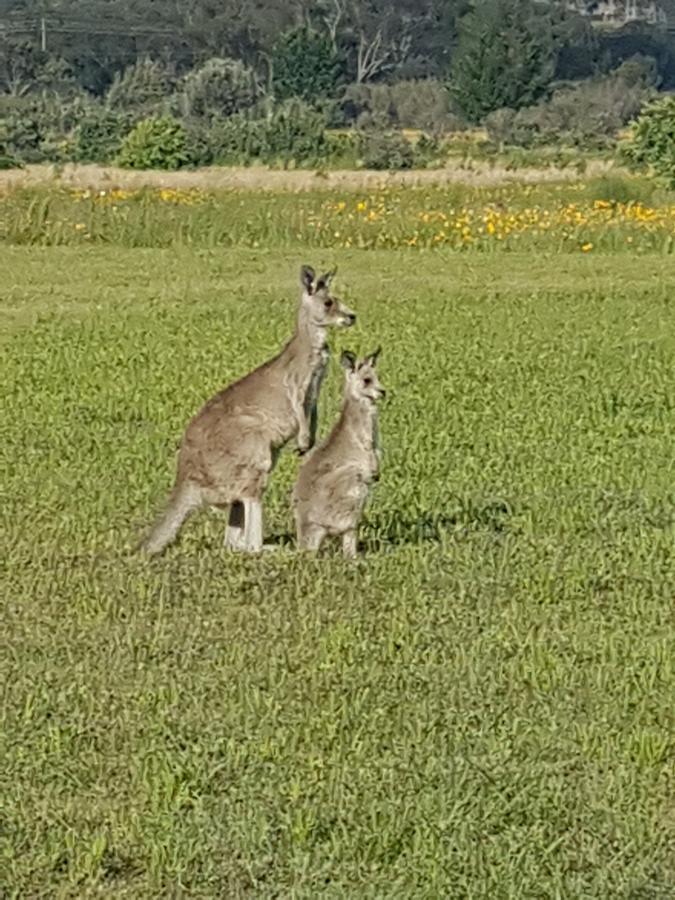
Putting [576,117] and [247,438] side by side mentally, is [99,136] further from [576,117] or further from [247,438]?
[247,438]

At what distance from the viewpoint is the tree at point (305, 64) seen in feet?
286

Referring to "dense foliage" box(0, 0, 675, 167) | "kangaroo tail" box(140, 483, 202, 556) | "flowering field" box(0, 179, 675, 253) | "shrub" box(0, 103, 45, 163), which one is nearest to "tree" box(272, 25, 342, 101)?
"dense foliage" box(0, 0, 675, 167)

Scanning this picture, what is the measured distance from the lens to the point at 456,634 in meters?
7.51

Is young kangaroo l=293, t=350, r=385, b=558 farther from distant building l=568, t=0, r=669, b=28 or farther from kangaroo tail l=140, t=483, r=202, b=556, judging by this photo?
distant building l=568, t=0, r=669, b=28

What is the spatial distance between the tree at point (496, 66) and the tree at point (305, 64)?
7.01m

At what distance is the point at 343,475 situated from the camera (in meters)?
8.48

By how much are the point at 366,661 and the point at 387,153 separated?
39427mm

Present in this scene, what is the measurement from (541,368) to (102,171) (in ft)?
93.6

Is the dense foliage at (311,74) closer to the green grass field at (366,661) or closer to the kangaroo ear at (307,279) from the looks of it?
the green grass field at (366,661)

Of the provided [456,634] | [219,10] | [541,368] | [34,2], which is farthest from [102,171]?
[34,2]

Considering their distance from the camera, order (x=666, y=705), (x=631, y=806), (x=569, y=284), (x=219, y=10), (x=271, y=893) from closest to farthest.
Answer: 1. (x=271, y=893)
2. (x=631, y=806)
3. (x=666, y=705)
4. (x=569, y=284)
5. (x=219, y=10)

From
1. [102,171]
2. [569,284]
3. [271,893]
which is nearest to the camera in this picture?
[271,893]

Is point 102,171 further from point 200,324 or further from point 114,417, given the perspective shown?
point 114,417

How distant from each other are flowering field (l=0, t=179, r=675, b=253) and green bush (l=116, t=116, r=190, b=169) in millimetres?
14022
